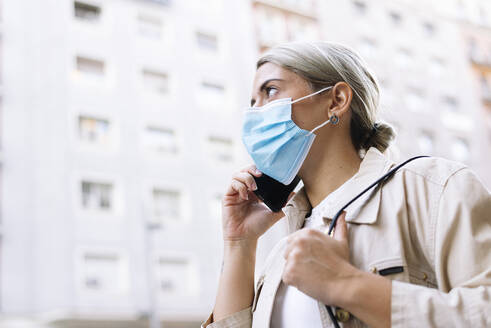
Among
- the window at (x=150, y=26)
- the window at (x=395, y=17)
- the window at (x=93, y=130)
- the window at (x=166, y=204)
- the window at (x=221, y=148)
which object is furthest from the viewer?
the window at (x=395, y=17)

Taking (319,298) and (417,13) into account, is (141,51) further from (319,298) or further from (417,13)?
(319,298)

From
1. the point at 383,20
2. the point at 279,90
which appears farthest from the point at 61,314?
the point at 383,20

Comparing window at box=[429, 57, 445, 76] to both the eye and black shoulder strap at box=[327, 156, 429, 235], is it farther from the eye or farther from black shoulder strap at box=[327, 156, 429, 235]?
black shoulder strap at box=[327, 156, 429, 235]

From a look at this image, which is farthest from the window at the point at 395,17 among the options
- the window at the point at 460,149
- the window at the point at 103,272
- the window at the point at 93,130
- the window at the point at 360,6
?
the window at the point at 103,272

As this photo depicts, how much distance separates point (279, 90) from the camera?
170 centimetres

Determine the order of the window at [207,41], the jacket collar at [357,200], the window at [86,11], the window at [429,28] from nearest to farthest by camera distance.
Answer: the jacket collar at [357,200] → the window at [86,11] → the window at [207,41] → the window at [429,28]

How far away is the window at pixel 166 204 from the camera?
14.5 metres

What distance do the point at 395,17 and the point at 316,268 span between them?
2226 centimetres

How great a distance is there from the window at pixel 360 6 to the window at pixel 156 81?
8443 mm

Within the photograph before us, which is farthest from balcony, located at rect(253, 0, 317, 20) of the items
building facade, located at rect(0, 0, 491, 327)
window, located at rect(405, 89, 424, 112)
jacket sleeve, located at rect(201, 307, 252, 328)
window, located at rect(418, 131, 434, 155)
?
jacket sleeve, located at rect(201, 307, 252, 328)

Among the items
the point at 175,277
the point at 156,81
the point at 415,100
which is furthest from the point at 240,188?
the point at 415,100

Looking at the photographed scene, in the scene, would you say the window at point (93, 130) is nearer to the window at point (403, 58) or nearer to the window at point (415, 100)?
the window at point (415, 100)

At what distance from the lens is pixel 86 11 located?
15391mm

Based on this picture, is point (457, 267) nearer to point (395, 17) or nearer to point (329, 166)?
point (329, 166)
